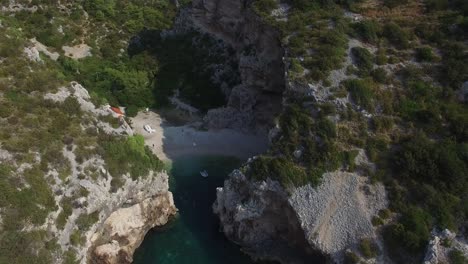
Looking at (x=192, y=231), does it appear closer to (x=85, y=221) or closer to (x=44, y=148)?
(x=85, y=221)

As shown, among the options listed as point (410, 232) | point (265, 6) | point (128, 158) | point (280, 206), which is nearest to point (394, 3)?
point (265, 6)

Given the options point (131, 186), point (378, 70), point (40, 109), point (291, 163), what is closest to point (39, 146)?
Answer: point (40, 109)

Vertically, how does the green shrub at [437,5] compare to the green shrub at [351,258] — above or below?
above

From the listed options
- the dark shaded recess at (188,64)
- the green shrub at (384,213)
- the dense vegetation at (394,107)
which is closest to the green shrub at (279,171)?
the dense vegetation at (394,107)

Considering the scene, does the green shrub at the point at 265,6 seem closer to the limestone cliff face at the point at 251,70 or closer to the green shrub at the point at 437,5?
the limestone cliff face at the point at 251,70

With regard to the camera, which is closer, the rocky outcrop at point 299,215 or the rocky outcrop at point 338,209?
the rocky outcrop at point 338,209

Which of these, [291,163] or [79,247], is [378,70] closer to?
[291,163]

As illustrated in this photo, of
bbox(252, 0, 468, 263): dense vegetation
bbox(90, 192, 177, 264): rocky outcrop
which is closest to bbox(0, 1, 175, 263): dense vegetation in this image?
bbox(90, 192, 177, 264): rocky outcrop

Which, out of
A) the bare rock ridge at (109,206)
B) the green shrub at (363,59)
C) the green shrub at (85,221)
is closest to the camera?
→ the green shrub at (85,221)
